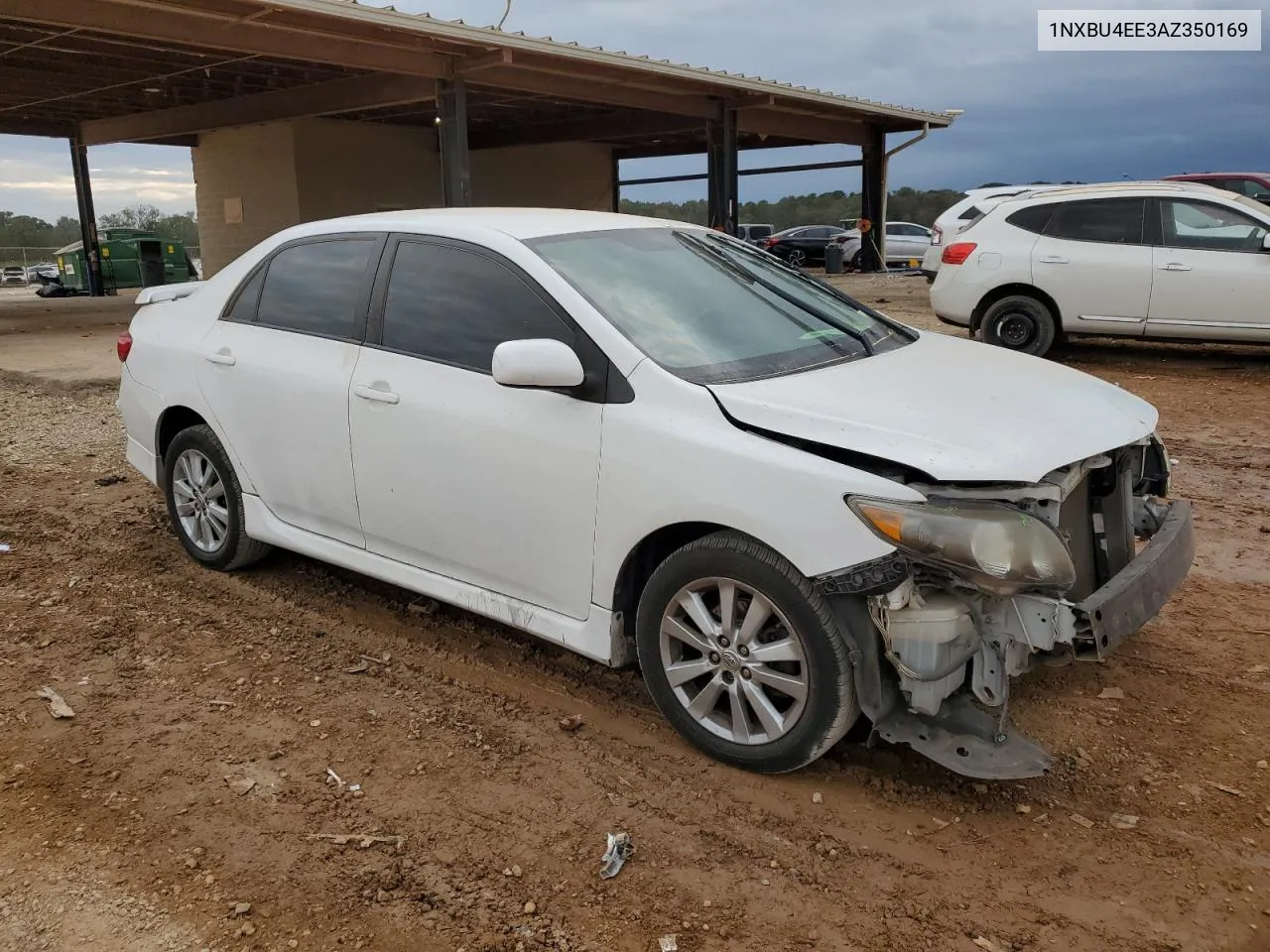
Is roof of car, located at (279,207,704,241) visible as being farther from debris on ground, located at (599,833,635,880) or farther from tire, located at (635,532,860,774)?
debris on ground, located at (599,833,635,880)

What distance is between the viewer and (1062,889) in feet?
8.95

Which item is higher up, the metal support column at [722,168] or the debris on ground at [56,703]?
the metal support column at [722,168]

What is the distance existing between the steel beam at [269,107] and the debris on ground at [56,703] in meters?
12.3

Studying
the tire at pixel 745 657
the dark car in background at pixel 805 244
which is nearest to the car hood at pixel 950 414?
the tire at pixel 745 657

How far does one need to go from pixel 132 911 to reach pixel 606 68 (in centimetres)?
1410

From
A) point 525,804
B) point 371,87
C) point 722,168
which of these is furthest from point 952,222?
point 525,804

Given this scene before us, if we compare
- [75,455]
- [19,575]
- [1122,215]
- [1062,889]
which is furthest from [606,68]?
[1062,889]

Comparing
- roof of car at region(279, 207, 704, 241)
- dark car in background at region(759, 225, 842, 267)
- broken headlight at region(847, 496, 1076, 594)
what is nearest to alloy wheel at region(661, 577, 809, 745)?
broken headlight at region(847, 496, 1076, 594)

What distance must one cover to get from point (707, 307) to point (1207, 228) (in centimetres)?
836

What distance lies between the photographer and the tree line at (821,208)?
55.2m

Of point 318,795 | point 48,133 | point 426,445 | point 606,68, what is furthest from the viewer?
point 48,133

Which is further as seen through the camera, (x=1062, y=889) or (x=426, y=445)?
(x=426, y=445)

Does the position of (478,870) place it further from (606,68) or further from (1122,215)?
(606,68)

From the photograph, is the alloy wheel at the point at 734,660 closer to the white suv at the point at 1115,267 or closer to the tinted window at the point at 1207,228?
the white suv at the point at 1115,267
